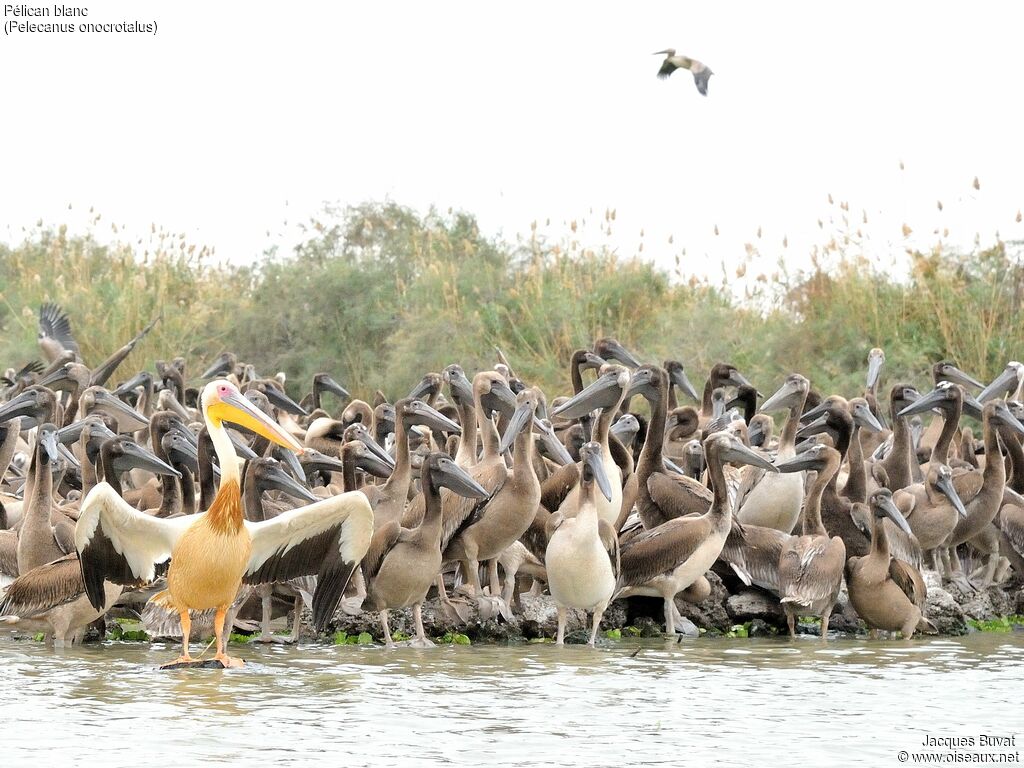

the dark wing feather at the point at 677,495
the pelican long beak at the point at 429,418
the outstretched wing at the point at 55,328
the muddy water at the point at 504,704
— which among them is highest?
the outstretched wing at the point at 55,328

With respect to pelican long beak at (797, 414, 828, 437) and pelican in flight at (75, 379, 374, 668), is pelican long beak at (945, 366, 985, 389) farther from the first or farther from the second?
pelican in flight at (75, 379, 374, 668)

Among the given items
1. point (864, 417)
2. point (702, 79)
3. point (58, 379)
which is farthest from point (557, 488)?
point (58, 379)

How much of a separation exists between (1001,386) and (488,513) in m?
6.01

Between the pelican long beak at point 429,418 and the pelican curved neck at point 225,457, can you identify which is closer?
the pelican curved neck at point 225,457

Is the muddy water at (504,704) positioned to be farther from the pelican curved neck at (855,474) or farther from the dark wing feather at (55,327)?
the dark wing feather at (55,327)

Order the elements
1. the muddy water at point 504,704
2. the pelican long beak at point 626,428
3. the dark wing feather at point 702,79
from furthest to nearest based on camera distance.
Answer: the dark wing feather at point 702,79 → the pelican long beak at point 626,428 → the muddy water at point 504,704

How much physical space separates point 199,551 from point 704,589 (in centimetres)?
343

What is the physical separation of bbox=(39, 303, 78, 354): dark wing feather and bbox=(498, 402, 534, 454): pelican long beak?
339 inches

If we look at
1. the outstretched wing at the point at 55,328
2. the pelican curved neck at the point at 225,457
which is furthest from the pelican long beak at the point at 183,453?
the outstretched wing at the point at 55,328

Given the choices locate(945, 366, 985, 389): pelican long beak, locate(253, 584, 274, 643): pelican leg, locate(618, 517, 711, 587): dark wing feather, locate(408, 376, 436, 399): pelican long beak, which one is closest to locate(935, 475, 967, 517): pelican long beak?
locate(618, 517, 711, 587): dark wing feather

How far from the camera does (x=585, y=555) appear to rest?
8.75 metres

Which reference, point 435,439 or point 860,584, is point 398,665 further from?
point 435,439

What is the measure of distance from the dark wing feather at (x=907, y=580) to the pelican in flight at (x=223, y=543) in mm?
3298

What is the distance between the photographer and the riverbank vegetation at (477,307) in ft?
56.1
